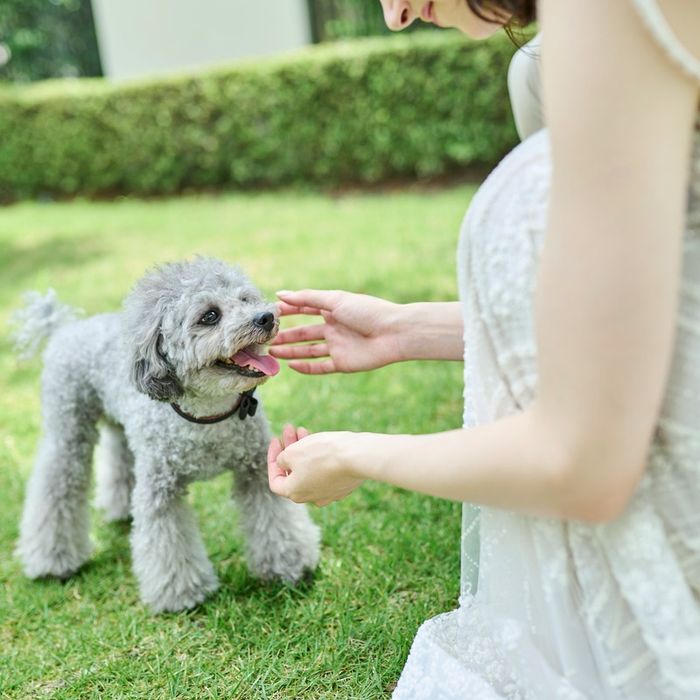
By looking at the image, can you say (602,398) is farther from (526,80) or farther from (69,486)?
(69,486)

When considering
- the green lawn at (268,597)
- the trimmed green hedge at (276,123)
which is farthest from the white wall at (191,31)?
the green lawn at (268,597)

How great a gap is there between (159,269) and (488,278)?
125 cm

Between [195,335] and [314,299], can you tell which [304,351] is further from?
[195,335]

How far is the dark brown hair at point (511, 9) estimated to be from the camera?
1.29m

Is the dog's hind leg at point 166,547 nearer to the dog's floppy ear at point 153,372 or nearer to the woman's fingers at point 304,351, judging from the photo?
the dog's floppy ear at point 153,372

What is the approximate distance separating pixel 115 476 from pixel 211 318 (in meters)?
1.01

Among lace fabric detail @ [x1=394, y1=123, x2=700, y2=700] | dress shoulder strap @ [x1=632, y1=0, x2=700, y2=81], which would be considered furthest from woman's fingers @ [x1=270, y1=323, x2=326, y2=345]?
dress shoulder strap @ [x1=632, y1=0, x2=700, y2=81]

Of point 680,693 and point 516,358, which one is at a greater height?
point 516,358

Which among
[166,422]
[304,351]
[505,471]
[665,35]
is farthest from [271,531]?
[665,35]

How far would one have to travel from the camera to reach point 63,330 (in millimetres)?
2742

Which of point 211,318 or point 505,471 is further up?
point 505,471

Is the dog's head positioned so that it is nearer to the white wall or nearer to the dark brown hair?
the dark brown hair

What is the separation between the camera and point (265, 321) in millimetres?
2164

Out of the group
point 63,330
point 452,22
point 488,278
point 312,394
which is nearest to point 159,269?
point 63,330
